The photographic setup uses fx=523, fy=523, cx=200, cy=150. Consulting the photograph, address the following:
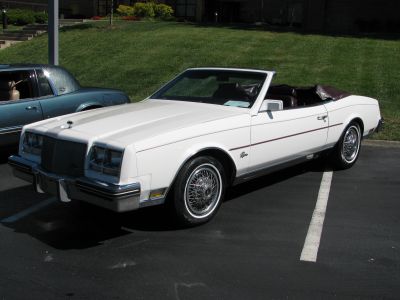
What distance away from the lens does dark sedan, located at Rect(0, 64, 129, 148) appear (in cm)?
729

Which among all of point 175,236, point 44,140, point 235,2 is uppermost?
point 235,2

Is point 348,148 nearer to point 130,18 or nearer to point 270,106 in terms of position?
point 270,106

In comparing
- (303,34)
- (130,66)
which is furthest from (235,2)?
(130,66)

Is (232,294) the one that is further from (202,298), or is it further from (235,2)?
(235,2)

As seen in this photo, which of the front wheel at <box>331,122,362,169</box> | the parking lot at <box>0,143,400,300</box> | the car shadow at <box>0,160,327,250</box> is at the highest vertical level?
the front wheel at <box>331,122,362,169</box>

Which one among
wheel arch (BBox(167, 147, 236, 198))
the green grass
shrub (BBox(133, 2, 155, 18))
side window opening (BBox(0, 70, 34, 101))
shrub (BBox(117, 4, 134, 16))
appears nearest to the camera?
wheel arch (BBox(167, 147, 236, 198))

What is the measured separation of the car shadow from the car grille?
0.59 m

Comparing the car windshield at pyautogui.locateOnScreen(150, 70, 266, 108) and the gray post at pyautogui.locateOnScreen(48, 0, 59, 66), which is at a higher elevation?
the gray post at pyautogui.locateOnScreen(48, 0, 59, 66)

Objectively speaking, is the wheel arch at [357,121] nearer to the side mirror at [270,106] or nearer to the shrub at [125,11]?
the side mirror at [270,106]

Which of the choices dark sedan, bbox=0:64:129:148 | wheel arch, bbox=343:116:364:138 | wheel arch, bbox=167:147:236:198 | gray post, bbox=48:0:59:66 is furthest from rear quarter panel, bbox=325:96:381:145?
gray post, bbox=48:0:59:66

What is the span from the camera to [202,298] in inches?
144

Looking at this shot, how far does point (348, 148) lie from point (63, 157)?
4.14 metres

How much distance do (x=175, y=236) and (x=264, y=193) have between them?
5.56ft

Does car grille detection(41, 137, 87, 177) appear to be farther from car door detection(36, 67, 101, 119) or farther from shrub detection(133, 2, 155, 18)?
shrub detection(133, 2, 155, 18)
